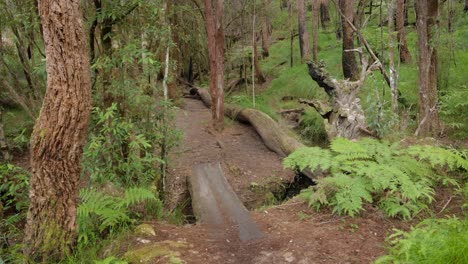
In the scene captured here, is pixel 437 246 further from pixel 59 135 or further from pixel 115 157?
pixel 115 157

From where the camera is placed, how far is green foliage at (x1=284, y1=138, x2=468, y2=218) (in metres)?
4.64

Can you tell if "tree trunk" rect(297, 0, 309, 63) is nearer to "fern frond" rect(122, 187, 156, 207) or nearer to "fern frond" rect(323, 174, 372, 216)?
"fern frond" rect(323, 174, 372, 216)

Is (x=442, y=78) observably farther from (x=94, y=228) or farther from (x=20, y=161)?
(x=20, y=161)

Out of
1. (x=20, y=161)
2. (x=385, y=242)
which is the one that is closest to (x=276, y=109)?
(x=20, y=161)

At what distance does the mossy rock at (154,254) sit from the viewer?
3.91 meters

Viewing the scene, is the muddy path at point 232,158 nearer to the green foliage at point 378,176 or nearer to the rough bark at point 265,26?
the green foliage at point 378,176

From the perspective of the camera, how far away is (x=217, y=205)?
21.9ft

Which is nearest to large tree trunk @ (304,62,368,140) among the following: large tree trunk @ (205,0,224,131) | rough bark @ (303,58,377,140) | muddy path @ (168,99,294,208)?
rough bark @ (303,58,377,140)

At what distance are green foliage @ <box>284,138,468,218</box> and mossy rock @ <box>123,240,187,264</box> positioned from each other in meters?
2.04

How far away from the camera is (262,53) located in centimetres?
2448

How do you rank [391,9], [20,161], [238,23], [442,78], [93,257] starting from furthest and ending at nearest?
[238,23], [442,78], [20,161], [391,9], [93,257]

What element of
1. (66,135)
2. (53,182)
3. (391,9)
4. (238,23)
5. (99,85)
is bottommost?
(53,182)

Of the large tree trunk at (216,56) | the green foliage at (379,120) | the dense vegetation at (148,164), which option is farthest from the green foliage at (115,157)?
the large tree trunk at (216,56)

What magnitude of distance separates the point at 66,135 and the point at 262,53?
70.9 feet
